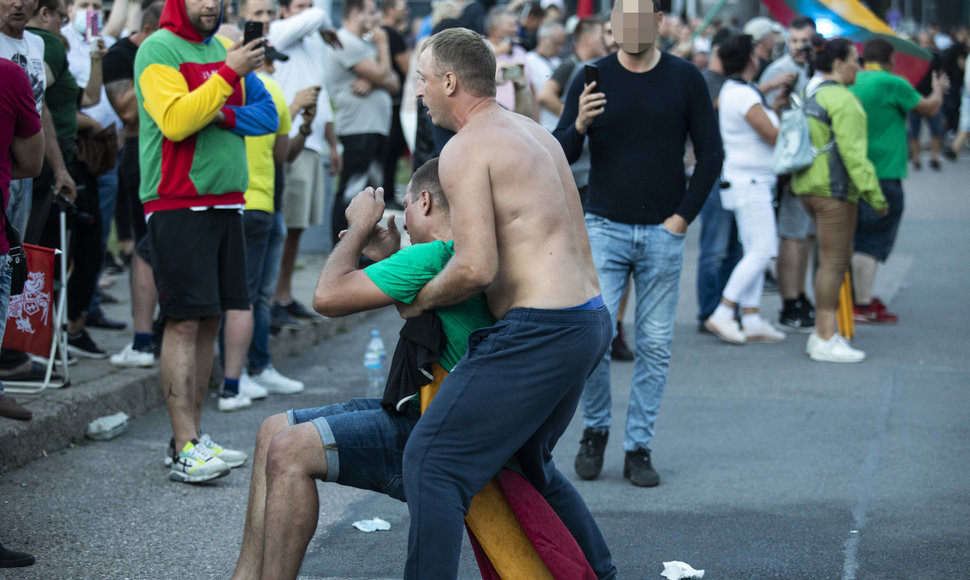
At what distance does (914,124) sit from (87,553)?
18.8 meters

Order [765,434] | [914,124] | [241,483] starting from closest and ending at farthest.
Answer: [241,483], [765,434], [914,124]

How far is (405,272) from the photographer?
3266mm

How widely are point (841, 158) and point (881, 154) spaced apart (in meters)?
1.23

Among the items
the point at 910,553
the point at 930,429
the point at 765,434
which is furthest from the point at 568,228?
the point at 930,429

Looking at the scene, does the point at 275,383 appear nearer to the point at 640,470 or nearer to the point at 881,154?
the point at 640,470

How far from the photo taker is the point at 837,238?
769cm

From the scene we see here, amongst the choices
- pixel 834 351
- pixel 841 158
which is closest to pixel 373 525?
pixel 834 351

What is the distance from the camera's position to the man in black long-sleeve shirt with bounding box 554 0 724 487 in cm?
516

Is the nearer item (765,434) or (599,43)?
(765,434)

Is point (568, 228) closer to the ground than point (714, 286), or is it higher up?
higher up

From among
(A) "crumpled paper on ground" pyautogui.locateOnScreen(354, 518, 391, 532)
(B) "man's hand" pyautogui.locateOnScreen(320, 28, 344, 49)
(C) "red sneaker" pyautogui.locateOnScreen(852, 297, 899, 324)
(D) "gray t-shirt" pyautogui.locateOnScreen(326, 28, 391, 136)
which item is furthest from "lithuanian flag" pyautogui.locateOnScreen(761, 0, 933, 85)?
(A) "crumpled paper on ground" pyautogui.locateOnScreen(354, 518, 391, 532)

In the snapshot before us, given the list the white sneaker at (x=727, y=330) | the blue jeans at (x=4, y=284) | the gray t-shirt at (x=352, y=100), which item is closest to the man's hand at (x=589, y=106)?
the blue jeans at (x=4, y=284)

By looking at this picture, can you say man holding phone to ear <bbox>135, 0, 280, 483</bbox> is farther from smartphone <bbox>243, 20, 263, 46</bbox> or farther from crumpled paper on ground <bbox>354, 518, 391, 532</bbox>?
crumpled paper on ground <bbox>354, 518, 391, 532</bbox>

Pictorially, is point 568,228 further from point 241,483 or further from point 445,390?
point 241,483
